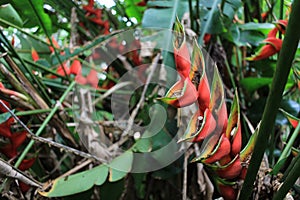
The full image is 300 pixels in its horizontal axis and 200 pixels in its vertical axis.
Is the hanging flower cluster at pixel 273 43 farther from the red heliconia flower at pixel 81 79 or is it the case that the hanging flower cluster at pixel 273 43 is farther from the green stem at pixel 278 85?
the red heliconia flower at pixel 81 79

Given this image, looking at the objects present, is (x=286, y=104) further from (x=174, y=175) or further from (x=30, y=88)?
(x=30, y=88)

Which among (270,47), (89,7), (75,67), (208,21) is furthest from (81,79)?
(270,47)

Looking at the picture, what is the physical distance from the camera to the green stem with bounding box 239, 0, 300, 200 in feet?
0.81

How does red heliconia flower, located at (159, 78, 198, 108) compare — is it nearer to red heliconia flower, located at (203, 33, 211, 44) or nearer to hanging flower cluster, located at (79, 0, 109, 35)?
red heliconia flower, located at (203, 33, 211, 44)

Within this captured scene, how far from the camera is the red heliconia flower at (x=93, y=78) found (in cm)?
87

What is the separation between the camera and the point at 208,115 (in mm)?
353

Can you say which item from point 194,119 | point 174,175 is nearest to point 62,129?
point 174,175

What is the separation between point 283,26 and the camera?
0.57 meters

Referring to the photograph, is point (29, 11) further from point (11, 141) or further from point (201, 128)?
point (201, 128)

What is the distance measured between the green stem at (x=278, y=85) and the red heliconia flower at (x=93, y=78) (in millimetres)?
569

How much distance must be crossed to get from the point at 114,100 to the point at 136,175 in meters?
0.25

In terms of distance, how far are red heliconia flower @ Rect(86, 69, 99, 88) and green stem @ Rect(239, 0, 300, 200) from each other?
0.57 m

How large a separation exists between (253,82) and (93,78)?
37 cm

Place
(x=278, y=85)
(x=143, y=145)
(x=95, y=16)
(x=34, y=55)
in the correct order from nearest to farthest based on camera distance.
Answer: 1. (x=278, y=85)
2. (x=143, y=145)
3. (x=34, y=55)
4. (x=95, y=16)
